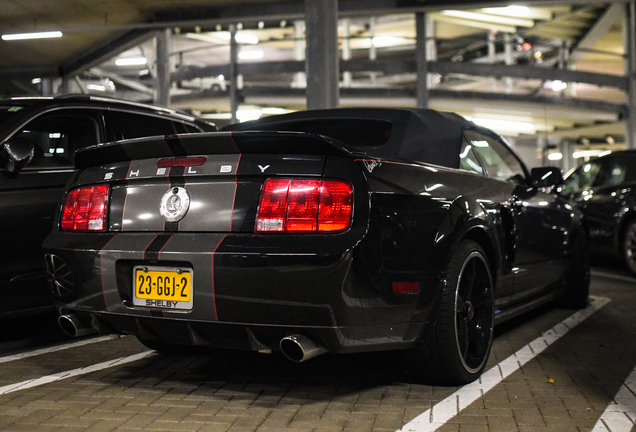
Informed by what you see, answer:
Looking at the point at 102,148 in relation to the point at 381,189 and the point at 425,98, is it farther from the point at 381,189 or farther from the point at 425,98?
the point at 425,98

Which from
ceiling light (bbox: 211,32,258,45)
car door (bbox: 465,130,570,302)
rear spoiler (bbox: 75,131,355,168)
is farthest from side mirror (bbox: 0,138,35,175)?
ceiling light (bbox: 211,32,258,45)

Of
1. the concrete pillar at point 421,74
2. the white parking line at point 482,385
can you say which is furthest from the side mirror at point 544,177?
the concrete pillar at point 421,74

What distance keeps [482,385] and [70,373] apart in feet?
7.30

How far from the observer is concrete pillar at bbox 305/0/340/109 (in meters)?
10.2

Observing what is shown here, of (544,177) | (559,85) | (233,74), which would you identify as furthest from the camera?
(559,85)

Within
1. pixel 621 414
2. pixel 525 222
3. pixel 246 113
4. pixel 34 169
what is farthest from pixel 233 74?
pixel 621 414

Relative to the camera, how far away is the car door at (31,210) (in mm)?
4371

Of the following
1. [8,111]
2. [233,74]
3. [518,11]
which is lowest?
[8,111]

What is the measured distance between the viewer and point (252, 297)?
289 cm

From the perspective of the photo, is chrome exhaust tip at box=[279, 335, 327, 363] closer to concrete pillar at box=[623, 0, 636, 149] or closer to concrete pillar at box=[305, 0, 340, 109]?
concrete pillar at box=[305, 0, 340, 109]

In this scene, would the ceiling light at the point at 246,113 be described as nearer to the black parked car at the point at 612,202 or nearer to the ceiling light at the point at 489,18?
the ceiling light at the point at 489,18

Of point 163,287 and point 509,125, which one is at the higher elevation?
point 509,125

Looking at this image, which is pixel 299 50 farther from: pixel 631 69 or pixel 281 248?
pixel 281 248

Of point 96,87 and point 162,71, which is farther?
point 96,87
